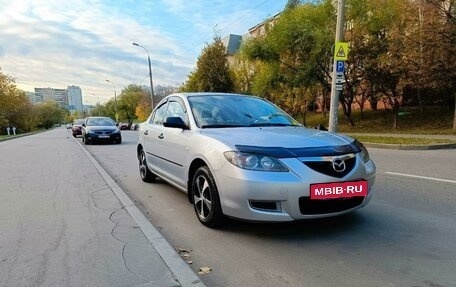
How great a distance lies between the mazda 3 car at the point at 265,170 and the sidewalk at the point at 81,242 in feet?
2.58

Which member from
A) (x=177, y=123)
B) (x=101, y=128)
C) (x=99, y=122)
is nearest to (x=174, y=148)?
(x=177, y=123)

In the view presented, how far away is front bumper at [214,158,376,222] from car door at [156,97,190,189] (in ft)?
4.14

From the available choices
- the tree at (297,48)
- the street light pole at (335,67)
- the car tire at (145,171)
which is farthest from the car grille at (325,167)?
the tree at (297,48)

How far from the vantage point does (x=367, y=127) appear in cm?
2514

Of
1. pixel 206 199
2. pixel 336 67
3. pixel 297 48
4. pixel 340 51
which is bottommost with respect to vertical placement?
pixel 206 199

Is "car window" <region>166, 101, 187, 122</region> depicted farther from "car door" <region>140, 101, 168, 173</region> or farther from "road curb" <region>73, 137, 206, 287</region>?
"road curb" <region>73, 137, 206, 287</region>

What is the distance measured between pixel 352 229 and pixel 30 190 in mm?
5792

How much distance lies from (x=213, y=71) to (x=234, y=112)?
35642mm

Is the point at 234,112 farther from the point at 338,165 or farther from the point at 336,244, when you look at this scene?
the point at 336,244

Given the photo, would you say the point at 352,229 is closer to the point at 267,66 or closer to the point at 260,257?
the point at 260,257

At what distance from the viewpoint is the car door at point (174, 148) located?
5.26 meters

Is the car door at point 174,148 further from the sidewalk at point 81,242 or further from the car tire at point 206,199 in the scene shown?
the sidewalk at point 81,242

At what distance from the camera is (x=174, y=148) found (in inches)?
219

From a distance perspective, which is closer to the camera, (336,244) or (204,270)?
(204,270)
